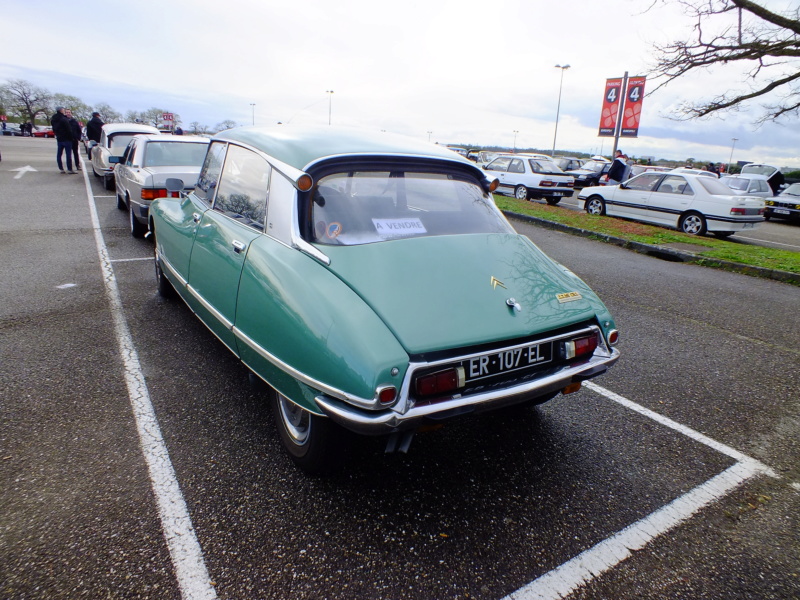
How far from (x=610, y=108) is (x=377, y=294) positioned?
35230mm

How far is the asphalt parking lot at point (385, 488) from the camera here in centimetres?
206

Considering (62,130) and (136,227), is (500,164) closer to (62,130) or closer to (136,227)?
(136,227)

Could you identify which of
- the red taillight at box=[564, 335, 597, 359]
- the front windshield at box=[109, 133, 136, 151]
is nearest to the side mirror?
the red taillight at box=[564, 335, 597, 359]

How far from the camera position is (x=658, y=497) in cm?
262

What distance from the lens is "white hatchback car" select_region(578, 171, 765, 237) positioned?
37.8 feet

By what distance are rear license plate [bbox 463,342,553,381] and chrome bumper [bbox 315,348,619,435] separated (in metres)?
0.08

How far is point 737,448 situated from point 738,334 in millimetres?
2494

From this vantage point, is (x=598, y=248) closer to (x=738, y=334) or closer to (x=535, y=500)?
(x=738, y=334)

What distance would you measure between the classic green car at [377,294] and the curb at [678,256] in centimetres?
666

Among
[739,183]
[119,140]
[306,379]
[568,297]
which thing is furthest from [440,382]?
[739,183]

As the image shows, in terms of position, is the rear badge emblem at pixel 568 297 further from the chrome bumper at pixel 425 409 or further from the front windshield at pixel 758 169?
the front windshield at pixel 758 169

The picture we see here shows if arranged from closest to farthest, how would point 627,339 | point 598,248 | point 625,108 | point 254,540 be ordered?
point 254,540 → point 627,339 → point 598,248 → point 625,108

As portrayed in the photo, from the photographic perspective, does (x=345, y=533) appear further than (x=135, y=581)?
Yes

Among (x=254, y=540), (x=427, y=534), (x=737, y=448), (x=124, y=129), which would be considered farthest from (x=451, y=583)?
(x=124, y=129)
